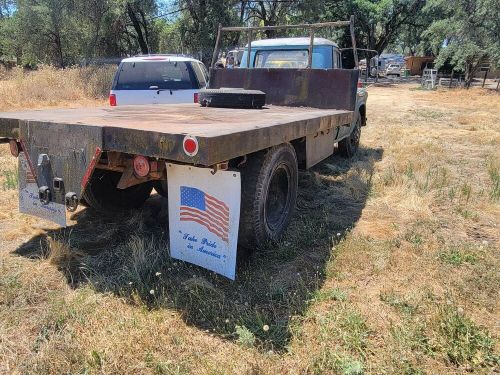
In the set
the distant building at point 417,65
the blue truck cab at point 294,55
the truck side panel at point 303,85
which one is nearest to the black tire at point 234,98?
the truck side panel at point 303,85

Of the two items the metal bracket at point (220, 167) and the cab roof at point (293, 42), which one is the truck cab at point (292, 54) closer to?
the cab roof at point (293, 42)

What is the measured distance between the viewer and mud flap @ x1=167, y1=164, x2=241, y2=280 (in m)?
2.99

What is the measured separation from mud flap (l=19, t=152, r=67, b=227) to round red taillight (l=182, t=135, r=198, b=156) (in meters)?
1.34

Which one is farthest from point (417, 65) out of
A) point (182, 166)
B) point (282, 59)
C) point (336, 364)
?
point (336, 364)

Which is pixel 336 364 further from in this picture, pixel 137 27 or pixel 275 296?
pixel 137 27

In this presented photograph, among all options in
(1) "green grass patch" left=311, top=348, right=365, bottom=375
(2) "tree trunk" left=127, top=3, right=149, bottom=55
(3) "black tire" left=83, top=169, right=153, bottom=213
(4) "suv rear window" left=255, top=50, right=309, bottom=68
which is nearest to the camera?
(1) "green grass patch" left=311, top=348, right=365, bottom=375

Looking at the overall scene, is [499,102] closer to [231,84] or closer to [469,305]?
[231,84]

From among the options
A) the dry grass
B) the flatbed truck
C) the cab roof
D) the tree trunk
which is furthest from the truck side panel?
the tree trunk

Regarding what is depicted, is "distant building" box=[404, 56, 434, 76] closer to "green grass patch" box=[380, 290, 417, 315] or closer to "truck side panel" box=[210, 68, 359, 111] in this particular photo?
"truck side panel" box=[210, 68, 359, 111]

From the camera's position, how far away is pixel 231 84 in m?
6.52

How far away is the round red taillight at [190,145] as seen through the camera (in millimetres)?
2516

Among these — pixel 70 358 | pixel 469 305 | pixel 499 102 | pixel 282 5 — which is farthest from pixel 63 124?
pixel 282 5

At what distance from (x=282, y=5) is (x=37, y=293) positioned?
24.7 m

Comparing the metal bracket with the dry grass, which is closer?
the metal bracket
